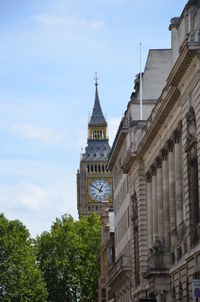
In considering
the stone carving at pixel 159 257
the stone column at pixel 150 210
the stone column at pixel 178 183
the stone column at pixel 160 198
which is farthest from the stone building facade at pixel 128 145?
the stone column at pixel 178 183

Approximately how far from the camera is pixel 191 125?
6047 centimetres

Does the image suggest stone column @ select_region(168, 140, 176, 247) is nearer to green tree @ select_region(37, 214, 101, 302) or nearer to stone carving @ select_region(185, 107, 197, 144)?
stone carving @ select_region(185, 107, 197, 144)

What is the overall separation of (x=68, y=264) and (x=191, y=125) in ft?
305

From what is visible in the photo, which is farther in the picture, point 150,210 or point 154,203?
point 150,210

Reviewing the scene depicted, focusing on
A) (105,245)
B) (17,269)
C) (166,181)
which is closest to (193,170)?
(166,181)

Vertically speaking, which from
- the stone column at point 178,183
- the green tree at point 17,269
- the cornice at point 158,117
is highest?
the green tree at point 17,269

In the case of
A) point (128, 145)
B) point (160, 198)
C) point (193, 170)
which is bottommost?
point (193, 170)

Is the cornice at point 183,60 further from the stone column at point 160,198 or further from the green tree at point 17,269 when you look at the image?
the green tree at point 17,269

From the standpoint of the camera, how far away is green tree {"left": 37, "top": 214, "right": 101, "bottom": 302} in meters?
150

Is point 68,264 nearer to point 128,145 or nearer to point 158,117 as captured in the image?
point 128,145

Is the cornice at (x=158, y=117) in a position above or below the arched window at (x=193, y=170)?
above

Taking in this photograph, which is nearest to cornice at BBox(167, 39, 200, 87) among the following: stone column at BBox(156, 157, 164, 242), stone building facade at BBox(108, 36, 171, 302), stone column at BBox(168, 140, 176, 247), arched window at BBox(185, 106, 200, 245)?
arched window at BBox(185, 106, 200, 245)

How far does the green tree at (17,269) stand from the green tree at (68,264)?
7264 millimetres

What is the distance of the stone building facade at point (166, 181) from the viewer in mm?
59344
